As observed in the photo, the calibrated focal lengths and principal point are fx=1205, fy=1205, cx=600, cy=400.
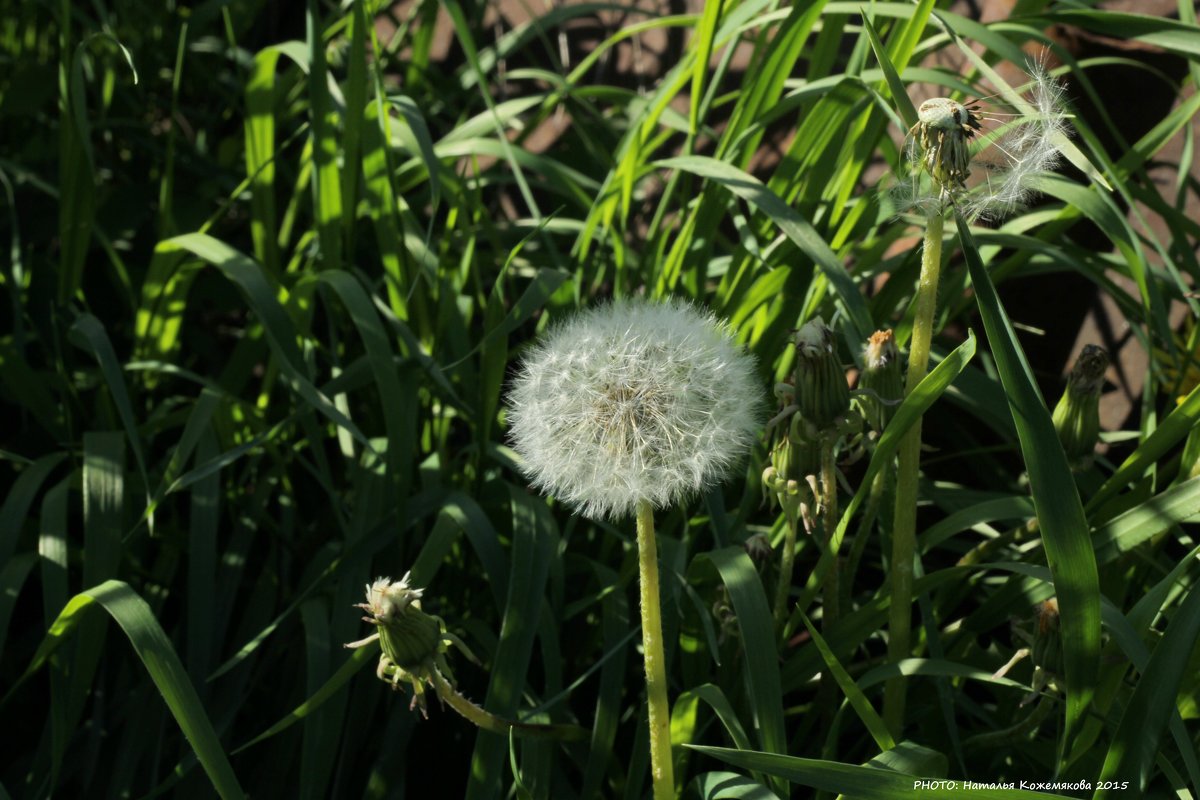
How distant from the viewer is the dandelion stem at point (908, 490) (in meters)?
0.91

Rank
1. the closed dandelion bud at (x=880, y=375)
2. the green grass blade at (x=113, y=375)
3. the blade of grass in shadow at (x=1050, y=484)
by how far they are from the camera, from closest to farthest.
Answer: the blade of grass in shadow at (x=1050, y=484), the closed dandelion bud at (x=880, y=375), the green grass blade at (x=113, y=375)

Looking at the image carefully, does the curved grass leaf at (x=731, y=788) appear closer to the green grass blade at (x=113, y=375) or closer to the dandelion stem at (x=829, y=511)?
the dandelion stem at (x=829, y=511)

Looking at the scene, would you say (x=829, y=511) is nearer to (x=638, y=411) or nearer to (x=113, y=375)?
(x=638, y=411)

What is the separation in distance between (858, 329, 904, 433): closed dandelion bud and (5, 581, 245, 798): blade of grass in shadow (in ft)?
2.08

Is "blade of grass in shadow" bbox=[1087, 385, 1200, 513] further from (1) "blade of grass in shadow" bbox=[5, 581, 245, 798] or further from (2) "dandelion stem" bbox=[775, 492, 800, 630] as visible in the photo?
(1) "blade of grass in shadow" bbox=[5, 581, 245, 798]

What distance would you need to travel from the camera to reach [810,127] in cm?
145

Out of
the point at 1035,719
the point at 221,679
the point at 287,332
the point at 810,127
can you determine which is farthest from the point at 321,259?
the point at 1035,719

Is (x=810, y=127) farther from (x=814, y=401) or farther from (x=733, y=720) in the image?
(x=733, y=720)

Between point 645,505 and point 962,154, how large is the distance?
1.13 feet

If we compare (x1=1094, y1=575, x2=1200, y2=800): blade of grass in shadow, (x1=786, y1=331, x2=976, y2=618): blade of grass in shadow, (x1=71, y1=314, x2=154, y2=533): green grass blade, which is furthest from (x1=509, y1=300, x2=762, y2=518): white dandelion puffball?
(x1=71, y1=314, x2=154, y2=533): green grass blade

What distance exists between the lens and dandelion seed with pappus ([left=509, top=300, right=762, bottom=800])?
93 centimetres

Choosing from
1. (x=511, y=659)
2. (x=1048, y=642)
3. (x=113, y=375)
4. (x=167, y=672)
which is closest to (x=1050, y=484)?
(x=1048, y=642)

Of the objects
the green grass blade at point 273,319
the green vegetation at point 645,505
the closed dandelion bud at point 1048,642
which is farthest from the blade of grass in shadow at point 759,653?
the green grass blade at point 273,319

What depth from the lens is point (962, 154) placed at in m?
0.86
